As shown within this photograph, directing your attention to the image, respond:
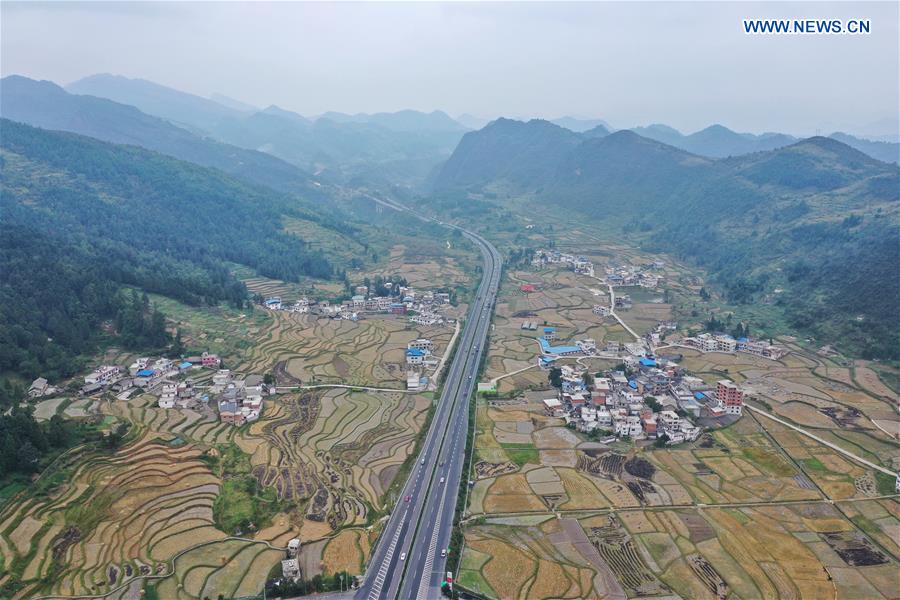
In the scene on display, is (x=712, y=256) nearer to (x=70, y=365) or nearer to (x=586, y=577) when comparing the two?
(x=586, y=577)

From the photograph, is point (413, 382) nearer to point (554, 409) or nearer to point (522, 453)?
point (554, 409)

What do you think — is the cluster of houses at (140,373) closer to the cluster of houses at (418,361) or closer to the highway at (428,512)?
the cluster of houses at (418,361)

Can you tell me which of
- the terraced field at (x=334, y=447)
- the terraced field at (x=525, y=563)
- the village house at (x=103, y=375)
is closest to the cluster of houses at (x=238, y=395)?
the terraced field at (x=334, y=447)

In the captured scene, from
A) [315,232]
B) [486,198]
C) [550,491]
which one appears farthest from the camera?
[486,198]

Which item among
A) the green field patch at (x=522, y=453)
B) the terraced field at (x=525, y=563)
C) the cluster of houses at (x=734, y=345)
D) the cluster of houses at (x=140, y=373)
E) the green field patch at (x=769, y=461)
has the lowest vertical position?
the green field patch at (x=769, y=461)

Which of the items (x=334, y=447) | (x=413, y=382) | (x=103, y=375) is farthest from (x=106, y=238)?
(x=334, y=447)

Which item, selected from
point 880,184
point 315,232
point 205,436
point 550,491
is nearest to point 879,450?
point 550,491
